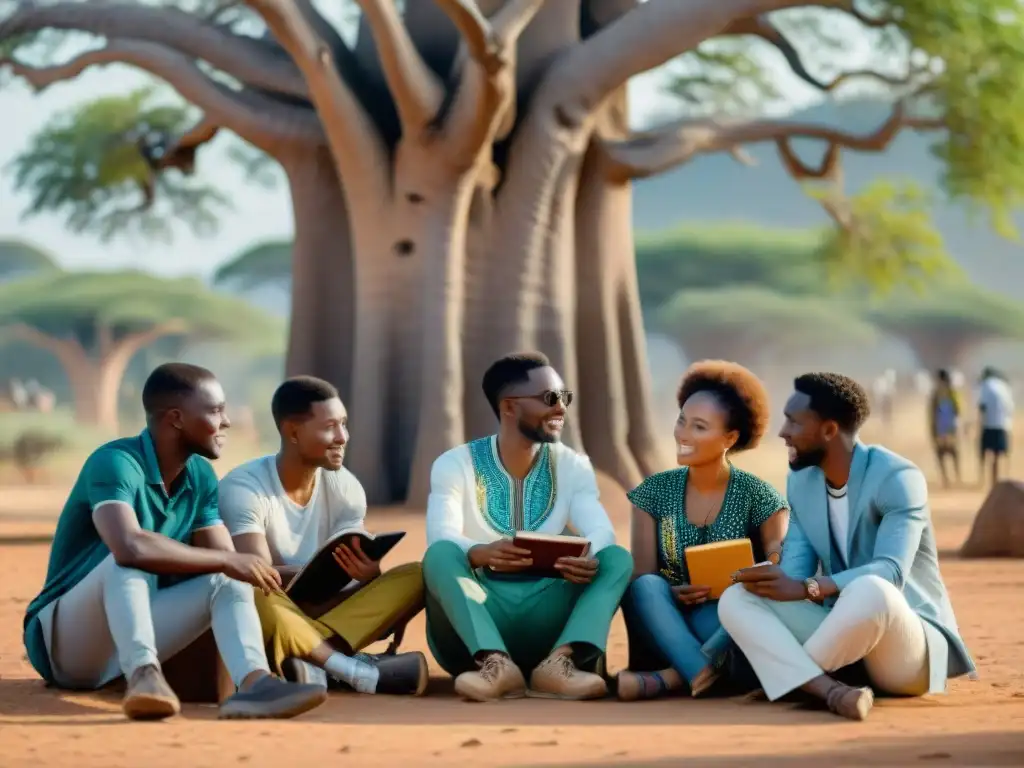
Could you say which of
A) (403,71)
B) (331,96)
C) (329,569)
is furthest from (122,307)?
(329,569)

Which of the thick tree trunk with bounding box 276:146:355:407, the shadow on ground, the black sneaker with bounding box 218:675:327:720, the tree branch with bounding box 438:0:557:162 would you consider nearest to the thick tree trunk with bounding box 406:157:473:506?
the tree branch with bounding box 438:0:557:162

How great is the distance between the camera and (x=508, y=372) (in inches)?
267

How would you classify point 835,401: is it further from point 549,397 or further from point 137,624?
→ point 137,624

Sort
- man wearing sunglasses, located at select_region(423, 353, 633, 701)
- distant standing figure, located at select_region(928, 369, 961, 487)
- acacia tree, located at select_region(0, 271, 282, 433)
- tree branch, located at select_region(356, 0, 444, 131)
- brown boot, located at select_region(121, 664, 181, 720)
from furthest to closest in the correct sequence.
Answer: acacia tree, located at select_region(0, 271, 282, 433) → distant standing figure, located at select_region(928, 369, 961, 487) → tree branch, located at select_region(356, 0, 444, 131) → man wearing sunglasses, located at select_region(423, 353, 633, 701) → brown boot, located at select_region(121, 664, 181, 720)

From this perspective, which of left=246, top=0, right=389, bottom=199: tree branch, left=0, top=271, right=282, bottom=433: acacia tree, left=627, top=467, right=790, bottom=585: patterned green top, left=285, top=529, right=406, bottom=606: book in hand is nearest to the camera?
left=285, top=529, right=406, bottom=606: book in hand

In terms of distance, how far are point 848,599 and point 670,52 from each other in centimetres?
947

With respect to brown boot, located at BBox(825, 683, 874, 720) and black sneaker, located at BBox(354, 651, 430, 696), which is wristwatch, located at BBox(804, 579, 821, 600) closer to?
brown boot, located at BBox(825, 683, 874, 720)

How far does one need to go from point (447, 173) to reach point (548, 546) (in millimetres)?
8737

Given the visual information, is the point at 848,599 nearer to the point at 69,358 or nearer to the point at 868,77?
the point at 868,77

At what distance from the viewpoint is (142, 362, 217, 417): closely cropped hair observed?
20.0 ft

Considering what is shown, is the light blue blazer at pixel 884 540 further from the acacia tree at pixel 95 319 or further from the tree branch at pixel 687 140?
the acacia tree at pixel 95 319

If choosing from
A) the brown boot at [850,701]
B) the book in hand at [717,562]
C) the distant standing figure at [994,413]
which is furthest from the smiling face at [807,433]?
the distant standing figure at [994,413]

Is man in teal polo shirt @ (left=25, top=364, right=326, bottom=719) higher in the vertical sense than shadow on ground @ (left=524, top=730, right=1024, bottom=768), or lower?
higher

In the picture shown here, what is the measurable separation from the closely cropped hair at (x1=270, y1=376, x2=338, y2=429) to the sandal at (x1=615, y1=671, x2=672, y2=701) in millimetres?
1520
